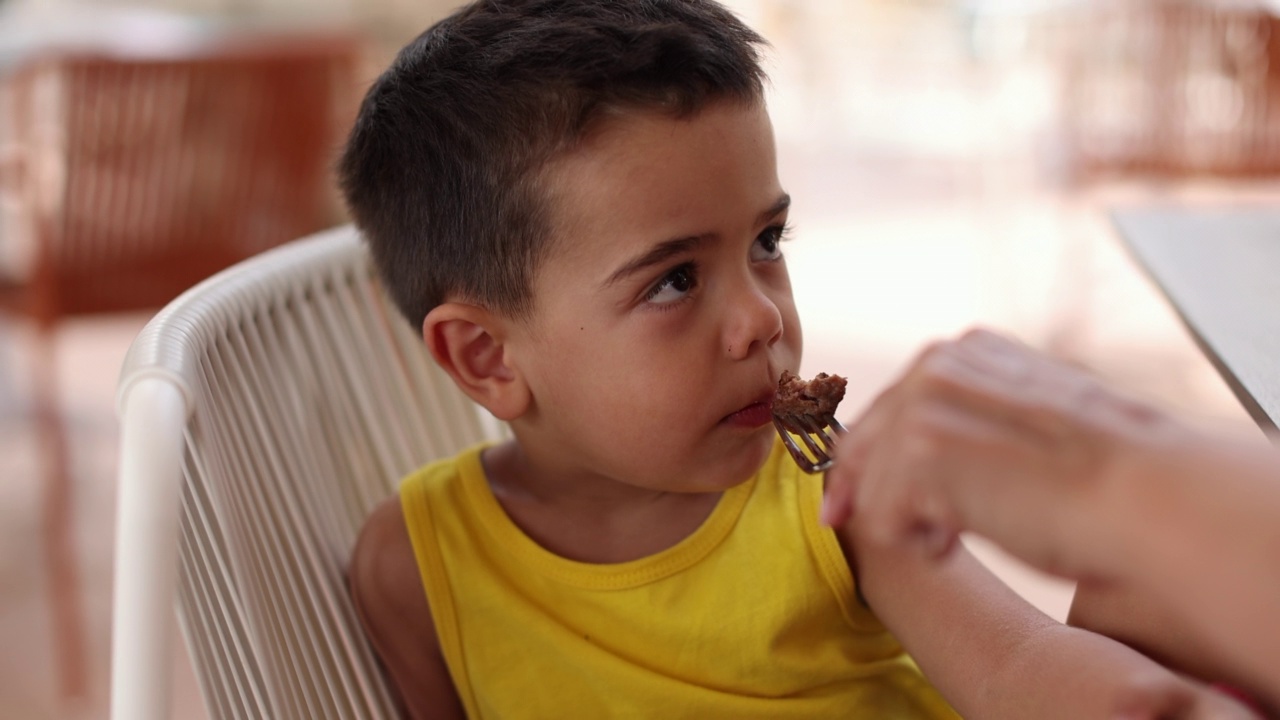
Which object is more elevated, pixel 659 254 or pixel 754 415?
pixel 659 254

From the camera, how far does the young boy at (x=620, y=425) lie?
82cm

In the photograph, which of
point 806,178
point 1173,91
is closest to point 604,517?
point 1173,91

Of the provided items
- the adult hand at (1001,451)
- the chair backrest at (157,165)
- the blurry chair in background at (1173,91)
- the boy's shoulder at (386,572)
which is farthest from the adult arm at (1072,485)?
the blurry chair in background at (1173,91)

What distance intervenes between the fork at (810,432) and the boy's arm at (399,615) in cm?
32

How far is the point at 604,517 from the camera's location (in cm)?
97

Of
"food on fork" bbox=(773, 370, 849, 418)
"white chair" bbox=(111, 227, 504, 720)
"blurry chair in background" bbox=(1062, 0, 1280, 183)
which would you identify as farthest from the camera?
"blurry chair in background" bbox=(1062, 0, 1280, 183)

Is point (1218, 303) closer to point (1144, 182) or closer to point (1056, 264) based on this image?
point (1144, 182)

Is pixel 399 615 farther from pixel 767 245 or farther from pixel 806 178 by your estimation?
pixel 806 178

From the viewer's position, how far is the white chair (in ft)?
1.89

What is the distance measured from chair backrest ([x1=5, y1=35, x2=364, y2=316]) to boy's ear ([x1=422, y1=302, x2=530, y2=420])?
1.20 metres

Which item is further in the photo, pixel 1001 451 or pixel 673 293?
pixel 673 293

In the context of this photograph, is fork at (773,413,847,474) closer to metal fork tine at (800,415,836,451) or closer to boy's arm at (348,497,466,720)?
metal fork tine at (800,415,836,451)

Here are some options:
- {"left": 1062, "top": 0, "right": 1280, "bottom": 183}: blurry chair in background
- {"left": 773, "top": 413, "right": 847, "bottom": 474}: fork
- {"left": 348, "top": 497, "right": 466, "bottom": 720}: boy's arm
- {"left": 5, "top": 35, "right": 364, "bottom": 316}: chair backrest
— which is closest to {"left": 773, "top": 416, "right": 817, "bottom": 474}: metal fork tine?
{"left": 773, "top": 413, "right": 847, "bottom": 474}: fork

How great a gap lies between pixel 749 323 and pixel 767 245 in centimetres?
9
